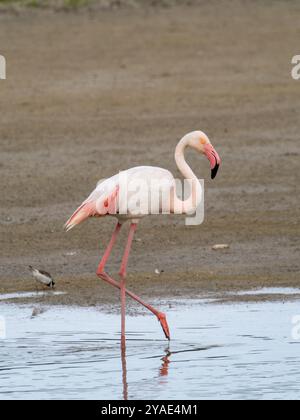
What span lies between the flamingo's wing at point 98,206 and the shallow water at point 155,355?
735 mm

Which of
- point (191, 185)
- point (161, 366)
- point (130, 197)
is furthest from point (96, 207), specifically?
point (161, 366)

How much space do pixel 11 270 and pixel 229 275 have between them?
1.77 metres

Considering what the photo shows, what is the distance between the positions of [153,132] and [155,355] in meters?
6.99

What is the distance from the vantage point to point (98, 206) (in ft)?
30.3

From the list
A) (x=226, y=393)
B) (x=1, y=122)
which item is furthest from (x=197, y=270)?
(x=1, y=122)

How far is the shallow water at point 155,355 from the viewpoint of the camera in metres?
7.95

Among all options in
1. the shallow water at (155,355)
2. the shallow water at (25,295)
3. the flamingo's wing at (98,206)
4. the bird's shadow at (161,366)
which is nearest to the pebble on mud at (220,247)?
the shallow water at (155,355)

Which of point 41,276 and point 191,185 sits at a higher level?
point 191,185

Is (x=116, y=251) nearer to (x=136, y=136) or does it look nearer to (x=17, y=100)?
(x=136, y=136)

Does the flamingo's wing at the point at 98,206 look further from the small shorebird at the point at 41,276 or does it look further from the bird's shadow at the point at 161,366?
the bird's shadow at the point at 161,366

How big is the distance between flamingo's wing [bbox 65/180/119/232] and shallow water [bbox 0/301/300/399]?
735mm

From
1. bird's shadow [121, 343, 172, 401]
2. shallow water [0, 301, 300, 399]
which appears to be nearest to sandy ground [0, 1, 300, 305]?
shallow water [0, 301, 300, 399]

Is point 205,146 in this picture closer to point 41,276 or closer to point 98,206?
point 98,206

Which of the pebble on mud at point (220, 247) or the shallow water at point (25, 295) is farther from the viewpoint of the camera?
the pebble on mud at point (220, 247)
